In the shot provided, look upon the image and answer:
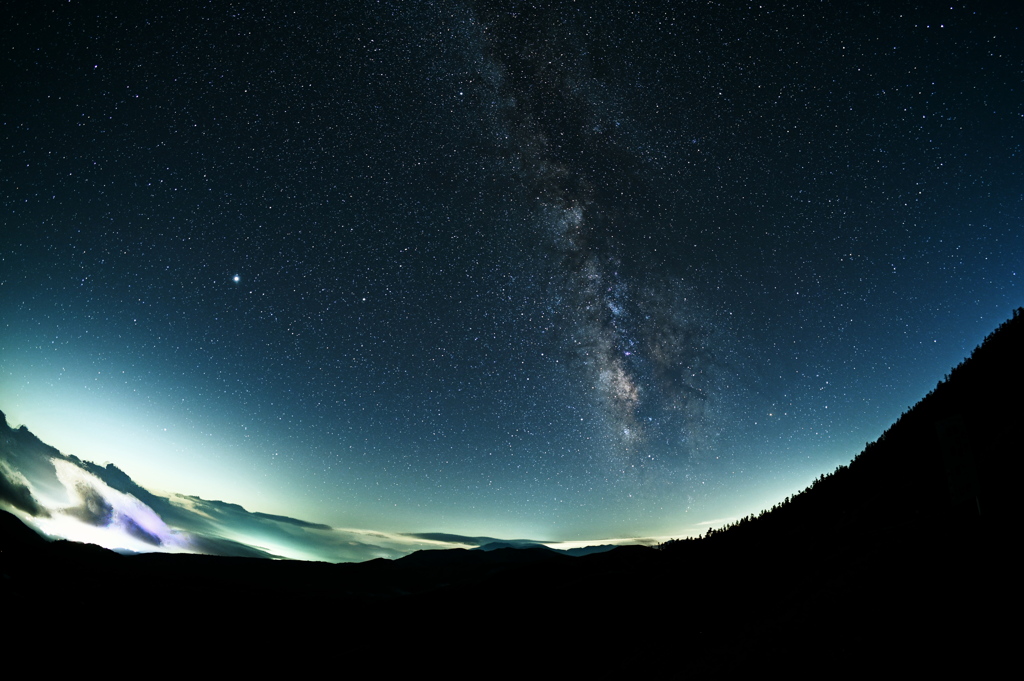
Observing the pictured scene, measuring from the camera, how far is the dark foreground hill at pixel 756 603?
566cm

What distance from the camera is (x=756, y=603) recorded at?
10508mm

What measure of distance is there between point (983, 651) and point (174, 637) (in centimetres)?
5368

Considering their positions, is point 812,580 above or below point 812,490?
below

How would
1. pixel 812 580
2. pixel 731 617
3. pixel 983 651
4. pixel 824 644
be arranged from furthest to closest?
1. pixel 731 617
2. pixel 812 580
3. pixel 824 644
4. pixel 983 651

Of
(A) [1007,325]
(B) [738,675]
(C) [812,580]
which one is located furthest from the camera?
(A) [1007,325]

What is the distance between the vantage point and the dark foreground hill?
5.66 metres

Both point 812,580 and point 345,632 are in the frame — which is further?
point 345,632

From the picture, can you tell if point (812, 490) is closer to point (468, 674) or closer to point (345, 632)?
point (468, 674)

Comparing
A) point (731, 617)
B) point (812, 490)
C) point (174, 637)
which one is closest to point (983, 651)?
point (731, 617)

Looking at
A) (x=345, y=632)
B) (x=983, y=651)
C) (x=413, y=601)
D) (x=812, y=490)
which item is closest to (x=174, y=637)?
(x=345, y=632)

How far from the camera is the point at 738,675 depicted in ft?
21.4

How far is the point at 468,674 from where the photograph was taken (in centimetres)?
1925

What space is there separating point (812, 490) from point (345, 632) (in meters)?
38.1

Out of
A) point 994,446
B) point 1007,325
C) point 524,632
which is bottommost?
point 524,632
